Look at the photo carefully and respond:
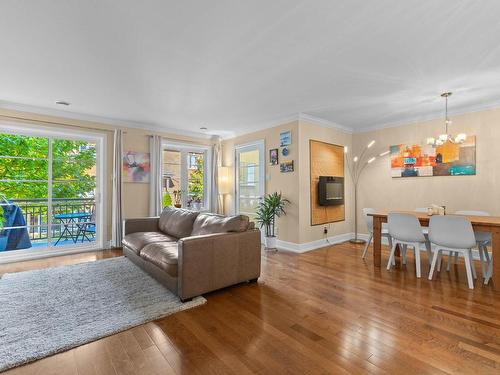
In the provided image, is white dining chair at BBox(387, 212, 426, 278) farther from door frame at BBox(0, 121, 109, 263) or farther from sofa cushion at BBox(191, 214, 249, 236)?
door frame at BBox(0, 121, 109, 263)

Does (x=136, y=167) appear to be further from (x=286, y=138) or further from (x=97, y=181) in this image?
(x=286, y=138)

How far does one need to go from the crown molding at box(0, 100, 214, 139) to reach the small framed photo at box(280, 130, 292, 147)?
2.22 metres

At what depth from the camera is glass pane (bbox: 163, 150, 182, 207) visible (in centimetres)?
591

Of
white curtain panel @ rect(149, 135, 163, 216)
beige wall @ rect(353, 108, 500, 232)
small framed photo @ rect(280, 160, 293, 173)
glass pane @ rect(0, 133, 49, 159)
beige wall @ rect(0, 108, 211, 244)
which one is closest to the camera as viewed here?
beige wall @ rect(353, 108, 500, 232)

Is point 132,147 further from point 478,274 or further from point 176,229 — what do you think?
point 478,274

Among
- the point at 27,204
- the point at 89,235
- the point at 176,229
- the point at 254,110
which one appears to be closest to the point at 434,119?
the point at 254,110

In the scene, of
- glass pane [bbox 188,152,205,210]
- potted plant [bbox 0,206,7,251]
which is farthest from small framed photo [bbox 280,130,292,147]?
potted plant [bbox 0,206,7,251]

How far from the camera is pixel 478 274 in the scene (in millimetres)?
3529

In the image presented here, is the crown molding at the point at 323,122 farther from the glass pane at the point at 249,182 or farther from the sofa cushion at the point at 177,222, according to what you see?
the sofa cushion at the point at 177,222

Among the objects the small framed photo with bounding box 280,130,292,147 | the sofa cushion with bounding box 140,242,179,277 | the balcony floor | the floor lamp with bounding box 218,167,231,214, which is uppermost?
the small framed photo with bounding box 280,130,292,147

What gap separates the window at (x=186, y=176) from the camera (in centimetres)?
597

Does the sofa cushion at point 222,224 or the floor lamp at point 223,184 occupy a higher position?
the floor lamp at point 223,184

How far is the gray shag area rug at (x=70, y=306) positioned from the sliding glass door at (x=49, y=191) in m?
1.21

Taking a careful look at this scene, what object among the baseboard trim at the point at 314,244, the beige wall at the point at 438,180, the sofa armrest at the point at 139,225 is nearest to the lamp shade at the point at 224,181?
the baseboard trim at the point at 314,244
